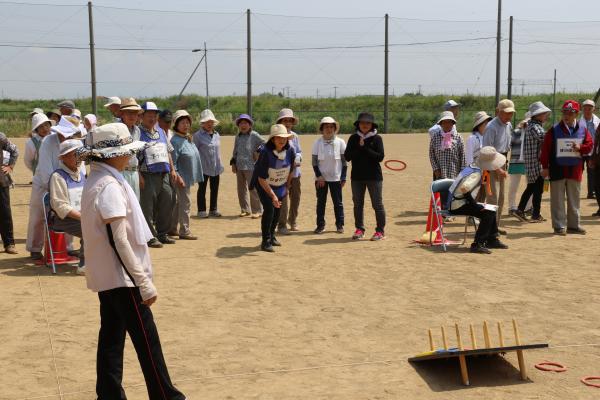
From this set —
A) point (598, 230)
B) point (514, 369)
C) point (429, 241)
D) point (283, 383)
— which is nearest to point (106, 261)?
point (283, 383)

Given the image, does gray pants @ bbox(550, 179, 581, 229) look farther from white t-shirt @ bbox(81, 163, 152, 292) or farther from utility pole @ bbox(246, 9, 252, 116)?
utility pole @ bbox(246, 9, 252, 116)

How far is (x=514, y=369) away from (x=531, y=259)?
13.9ft

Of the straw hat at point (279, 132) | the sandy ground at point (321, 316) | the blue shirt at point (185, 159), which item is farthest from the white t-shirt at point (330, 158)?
the blue shirt at point (185, 159)

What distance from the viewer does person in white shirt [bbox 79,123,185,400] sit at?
4.75 m

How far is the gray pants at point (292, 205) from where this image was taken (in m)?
12.1

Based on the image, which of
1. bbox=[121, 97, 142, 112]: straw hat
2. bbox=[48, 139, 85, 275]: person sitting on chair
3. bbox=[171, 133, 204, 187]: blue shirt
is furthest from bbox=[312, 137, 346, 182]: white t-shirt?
bbox=[48, 139, 85, 275]: person sitting on chair

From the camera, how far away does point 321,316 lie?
738 centimetres

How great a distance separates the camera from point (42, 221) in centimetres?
972

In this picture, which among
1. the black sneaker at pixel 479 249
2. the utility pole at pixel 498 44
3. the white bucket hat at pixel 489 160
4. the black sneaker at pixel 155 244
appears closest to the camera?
the black sneaker at pixel 479 249

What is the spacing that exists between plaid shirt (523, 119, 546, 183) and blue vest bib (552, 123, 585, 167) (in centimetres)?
91

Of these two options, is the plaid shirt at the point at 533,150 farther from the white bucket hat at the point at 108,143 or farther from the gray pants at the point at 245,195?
the white bucket hat at the point at 108,143

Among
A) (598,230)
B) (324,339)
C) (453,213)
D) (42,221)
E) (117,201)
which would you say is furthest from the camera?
(598,230)

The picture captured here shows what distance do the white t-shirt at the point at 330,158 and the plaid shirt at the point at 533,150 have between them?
10.0 ft

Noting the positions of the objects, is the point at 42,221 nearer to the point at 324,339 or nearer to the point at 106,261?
the point at 324,339
